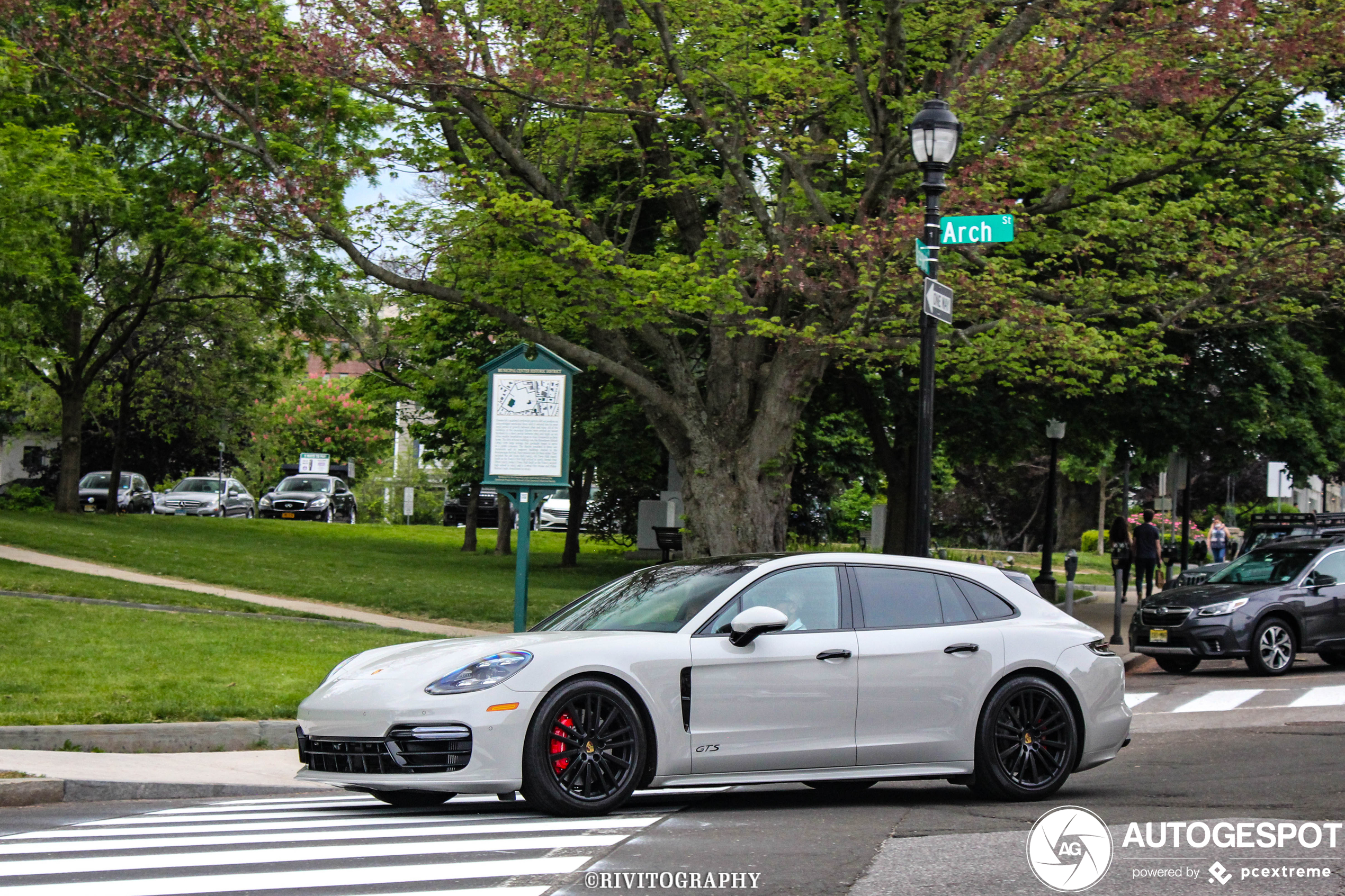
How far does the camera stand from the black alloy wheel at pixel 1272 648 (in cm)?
1780

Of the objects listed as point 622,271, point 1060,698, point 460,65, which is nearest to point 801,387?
point 622,271

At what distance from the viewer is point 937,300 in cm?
1341

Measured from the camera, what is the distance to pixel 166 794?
358 inches

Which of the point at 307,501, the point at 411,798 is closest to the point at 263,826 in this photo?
the point at 411,798

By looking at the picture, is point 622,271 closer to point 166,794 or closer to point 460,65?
point 460,65

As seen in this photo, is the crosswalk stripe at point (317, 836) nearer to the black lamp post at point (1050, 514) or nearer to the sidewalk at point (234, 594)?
the sidewalk at point (234, 594)

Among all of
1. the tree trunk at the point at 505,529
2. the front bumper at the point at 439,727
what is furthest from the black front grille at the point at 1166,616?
the tree trunk at the point at 505,529

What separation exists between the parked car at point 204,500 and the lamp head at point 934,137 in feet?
141

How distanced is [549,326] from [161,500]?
3763 cm

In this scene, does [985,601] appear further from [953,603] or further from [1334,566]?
[1334,566]

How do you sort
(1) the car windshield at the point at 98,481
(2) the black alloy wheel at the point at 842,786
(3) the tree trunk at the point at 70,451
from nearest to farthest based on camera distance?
(2) the black alloy wheel at the point at 842,786
(3) the tree trunk at the point at 70,451
(1) the car windshield at the point at 98,481

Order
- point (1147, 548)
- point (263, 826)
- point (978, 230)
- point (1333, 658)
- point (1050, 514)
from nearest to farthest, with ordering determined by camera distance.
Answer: point (263, 826) < point (978, 230) < point (1333, 658) < point (1050, 514) < point (1147, 548)

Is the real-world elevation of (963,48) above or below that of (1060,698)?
above

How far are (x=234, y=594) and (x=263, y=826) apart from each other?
1516 cm
